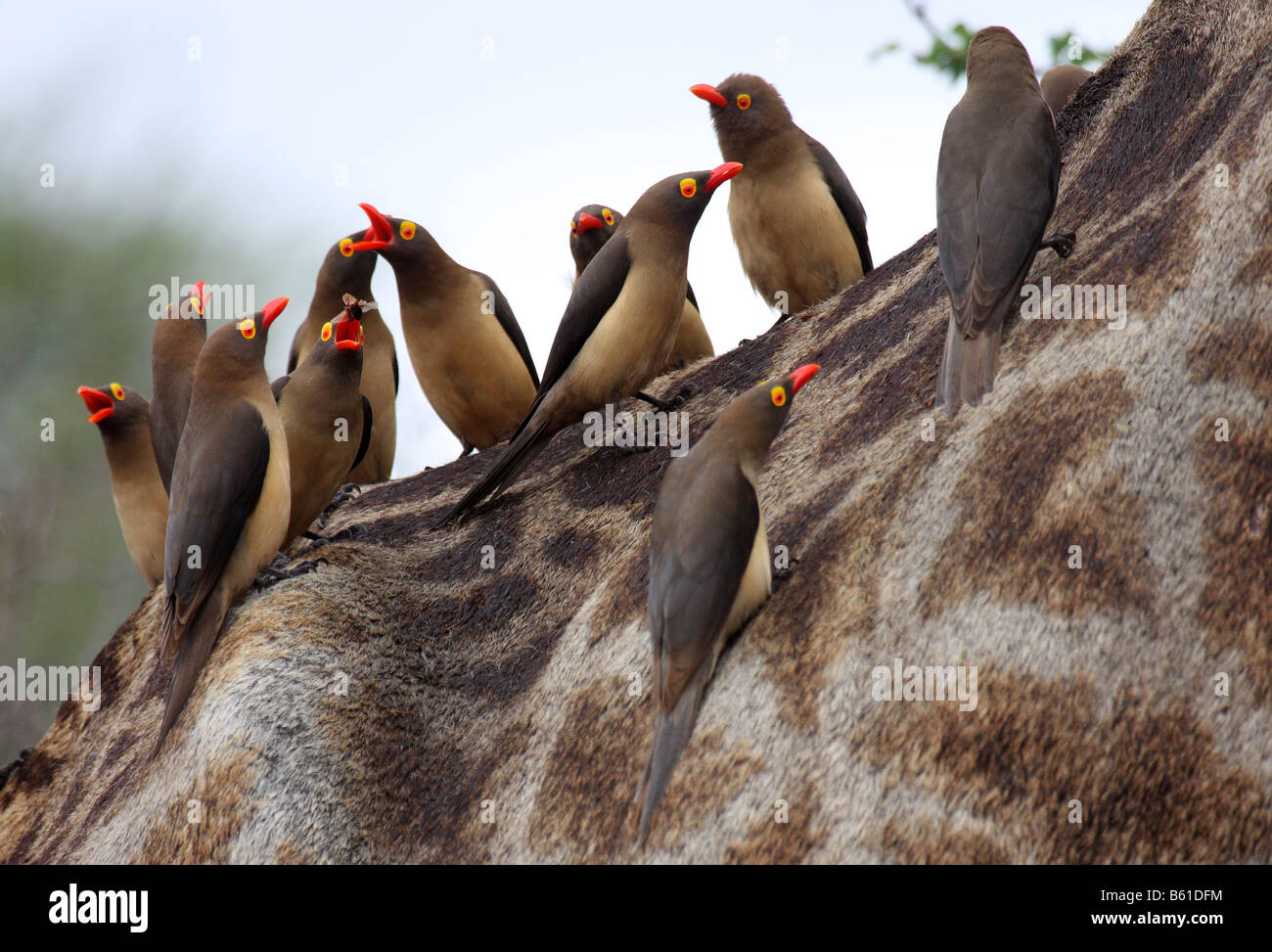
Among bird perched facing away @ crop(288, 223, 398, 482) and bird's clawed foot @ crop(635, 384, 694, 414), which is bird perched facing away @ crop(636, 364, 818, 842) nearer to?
bird's clawed foot @ crop(635, 384, 694, 414)

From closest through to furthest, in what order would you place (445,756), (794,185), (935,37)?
(445,756)
(794,185)
(935,37)

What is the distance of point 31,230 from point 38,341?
2894mm

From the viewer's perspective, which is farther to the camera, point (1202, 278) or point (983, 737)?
point (1202, 278)

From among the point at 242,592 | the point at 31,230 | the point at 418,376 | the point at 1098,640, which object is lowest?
the point at 1098,640

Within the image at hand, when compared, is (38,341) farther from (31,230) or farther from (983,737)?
(983,737)

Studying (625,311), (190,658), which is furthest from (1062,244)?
(190,658)

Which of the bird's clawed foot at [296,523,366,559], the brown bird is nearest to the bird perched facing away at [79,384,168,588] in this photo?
the brown bird

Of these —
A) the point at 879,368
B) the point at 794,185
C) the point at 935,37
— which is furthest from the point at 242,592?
the point at 935,37

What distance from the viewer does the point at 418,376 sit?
38.4 feet

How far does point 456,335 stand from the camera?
11.2 meters

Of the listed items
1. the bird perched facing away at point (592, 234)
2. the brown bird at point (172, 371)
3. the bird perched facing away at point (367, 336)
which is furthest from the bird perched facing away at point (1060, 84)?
the brown bird at point (172, 371)

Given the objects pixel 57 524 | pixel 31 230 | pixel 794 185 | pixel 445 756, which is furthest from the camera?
pixel 31 230

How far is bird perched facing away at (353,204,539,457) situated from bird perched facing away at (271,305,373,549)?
4.85 ft

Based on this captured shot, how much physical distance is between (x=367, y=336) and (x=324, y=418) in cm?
344
